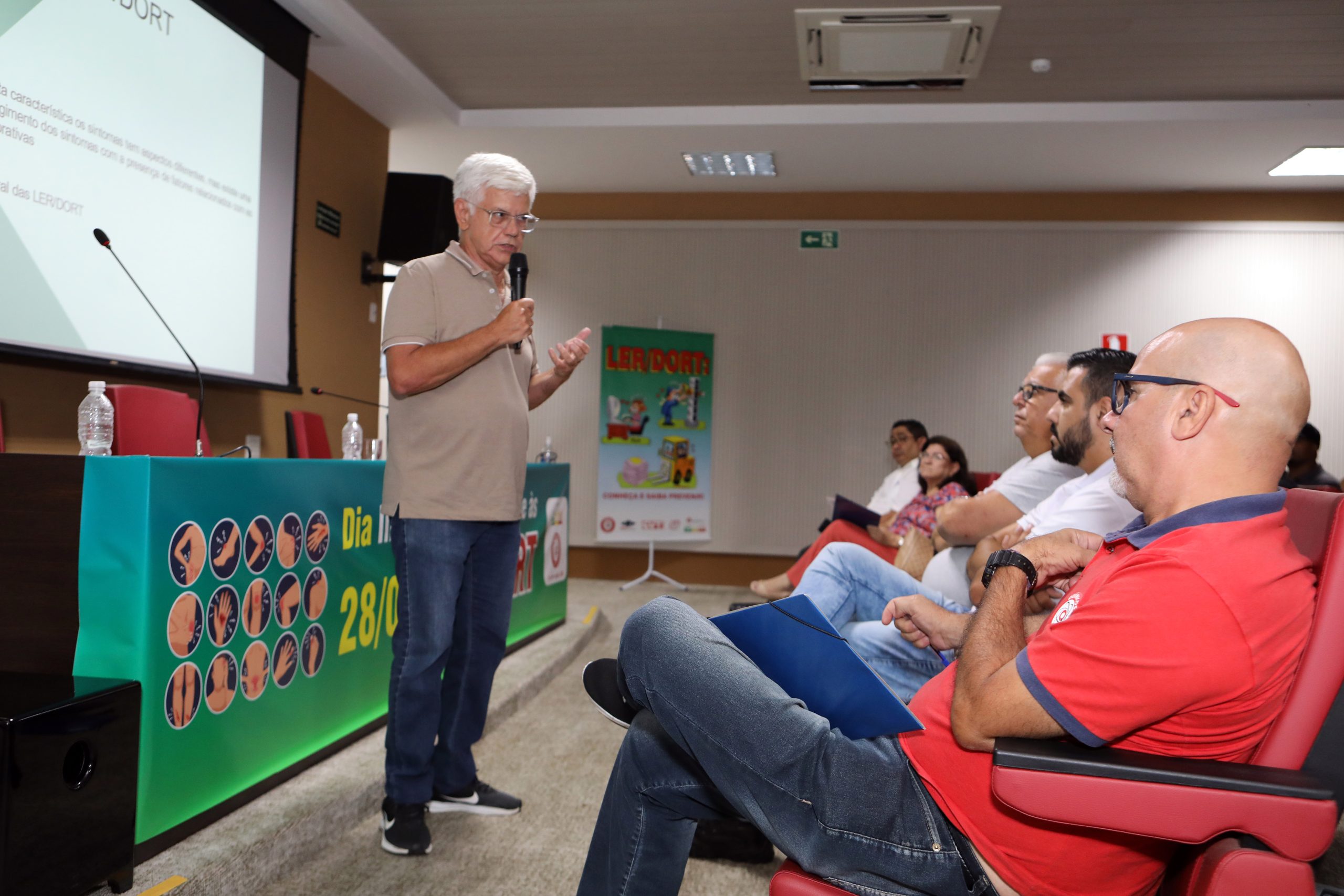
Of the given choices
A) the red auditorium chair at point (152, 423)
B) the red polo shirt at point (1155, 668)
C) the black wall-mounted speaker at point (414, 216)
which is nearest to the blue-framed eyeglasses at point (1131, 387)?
the red polo shirt at point (1155, 668)

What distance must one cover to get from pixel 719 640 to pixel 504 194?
122cm

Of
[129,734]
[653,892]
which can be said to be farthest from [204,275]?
[653,892]

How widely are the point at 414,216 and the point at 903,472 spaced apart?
120 inches

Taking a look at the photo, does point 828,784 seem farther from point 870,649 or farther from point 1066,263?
point 1066,263

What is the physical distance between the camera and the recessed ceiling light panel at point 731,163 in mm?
5727

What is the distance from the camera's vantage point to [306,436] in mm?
3639

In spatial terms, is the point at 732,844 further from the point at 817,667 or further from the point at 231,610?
the point at 231,610

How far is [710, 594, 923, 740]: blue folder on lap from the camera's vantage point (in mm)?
1119

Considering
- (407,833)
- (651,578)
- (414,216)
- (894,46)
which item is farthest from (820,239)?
(407,833)

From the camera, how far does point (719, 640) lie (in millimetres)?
1211

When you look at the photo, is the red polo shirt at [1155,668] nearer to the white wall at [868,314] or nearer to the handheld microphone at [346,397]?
the handheld microphone at [346,397]

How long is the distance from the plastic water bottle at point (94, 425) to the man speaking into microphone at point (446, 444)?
31.1 inches

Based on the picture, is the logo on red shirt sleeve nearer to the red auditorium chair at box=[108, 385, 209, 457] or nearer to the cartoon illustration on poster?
the red auditorium chair at box=[108, 385, 209, 457]

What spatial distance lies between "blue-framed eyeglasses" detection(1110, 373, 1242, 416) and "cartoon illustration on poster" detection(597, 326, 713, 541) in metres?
5.14
